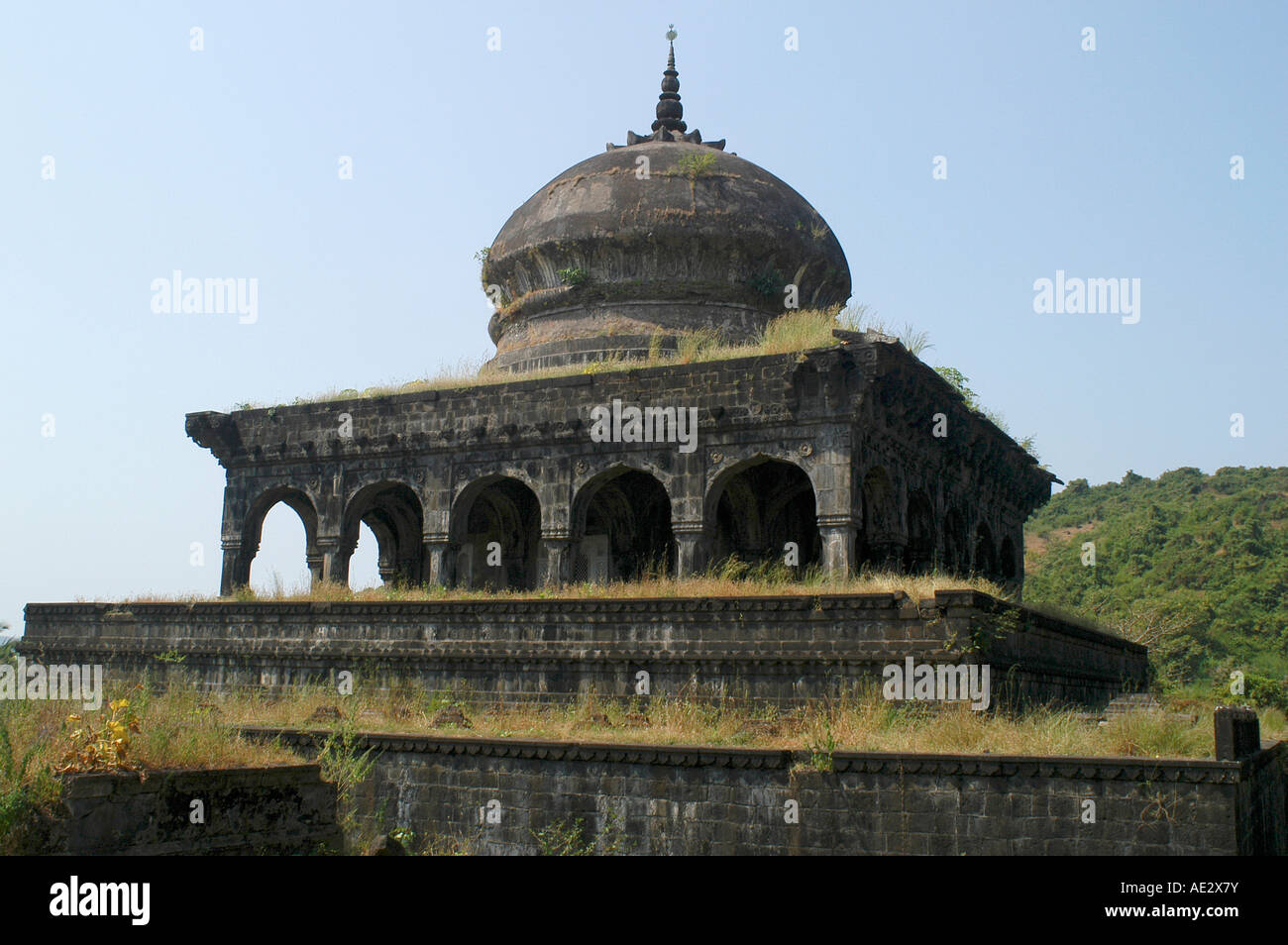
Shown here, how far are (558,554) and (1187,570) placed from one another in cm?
4158

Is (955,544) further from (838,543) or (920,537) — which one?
(838,543)

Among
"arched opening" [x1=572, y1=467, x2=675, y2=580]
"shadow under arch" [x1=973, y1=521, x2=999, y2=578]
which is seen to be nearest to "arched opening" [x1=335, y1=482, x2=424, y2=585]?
"arched opening" [x1=572, y1=467, x2=675, y2=580]

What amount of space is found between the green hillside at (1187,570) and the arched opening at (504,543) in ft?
75.2

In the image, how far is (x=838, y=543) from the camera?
1791 centimetres

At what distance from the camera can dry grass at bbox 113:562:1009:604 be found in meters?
15.9

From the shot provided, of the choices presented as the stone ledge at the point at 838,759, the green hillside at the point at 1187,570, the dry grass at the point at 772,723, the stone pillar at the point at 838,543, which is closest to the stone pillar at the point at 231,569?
the dry grass at the point at 772,723

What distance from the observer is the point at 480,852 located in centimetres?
1441

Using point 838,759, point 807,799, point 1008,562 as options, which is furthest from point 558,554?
point 1008,562

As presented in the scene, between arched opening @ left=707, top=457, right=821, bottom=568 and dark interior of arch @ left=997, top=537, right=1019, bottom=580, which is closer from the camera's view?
arched opening @ left=707, top=457, right=821, bottom=568

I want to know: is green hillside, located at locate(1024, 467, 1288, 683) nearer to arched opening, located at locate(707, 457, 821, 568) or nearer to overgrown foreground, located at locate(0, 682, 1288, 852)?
arched opening, located at locate(707, 457, 821, 568)

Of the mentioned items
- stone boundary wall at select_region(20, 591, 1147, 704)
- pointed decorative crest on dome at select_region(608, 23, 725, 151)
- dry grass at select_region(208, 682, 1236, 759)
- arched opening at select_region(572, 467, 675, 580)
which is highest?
pointed decorative crest on dome at select_region(608, 23, 725, 151)

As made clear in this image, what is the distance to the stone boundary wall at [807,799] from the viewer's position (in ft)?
37.4

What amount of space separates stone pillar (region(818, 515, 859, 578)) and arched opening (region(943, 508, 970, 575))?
6.01 meters
